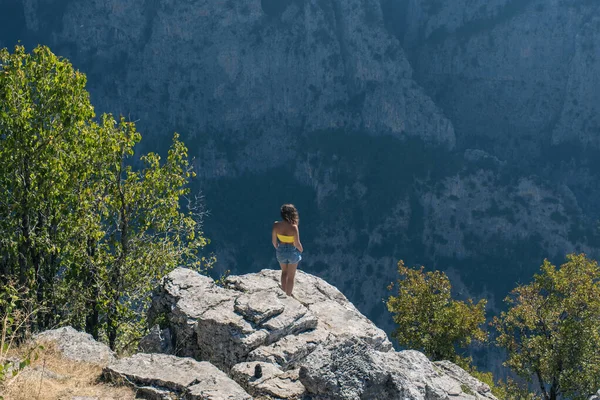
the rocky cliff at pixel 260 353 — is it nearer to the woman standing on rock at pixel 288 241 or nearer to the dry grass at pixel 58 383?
the dry grass at pixel 58 383

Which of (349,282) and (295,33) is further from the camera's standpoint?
(295,33)

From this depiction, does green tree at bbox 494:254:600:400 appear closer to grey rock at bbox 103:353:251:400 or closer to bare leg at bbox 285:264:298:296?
bare leg at bbox 285:264:298:296

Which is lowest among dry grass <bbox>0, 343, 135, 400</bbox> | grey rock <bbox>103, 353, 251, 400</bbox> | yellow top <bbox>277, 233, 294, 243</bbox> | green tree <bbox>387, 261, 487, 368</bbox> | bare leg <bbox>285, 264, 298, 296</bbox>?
dry grass <bbox>0, 343, 135, 400</bbox>

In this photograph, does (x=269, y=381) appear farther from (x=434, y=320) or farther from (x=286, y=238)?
(x=434, y=320)

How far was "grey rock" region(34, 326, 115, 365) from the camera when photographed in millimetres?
11078

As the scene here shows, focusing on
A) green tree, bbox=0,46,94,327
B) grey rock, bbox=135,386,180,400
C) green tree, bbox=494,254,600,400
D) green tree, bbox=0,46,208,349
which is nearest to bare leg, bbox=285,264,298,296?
green tree, bbox=0,46,208,349

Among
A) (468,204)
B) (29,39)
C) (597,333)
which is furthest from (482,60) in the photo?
(597,333)

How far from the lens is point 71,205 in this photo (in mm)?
16922

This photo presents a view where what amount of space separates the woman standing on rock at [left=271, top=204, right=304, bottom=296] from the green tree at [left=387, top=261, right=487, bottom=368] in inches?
750

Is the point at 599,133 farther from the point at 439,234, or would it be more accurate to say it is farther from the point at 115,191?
the point at 115,191

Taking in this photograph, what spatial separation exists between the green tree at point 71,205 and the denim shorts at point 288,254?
3.77 metres

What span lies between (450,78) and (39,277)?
155m

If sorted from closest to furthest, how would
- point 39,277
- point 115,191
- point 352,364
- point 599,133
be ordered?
point 352,364
point 39,277
point 115,191
point 599,133

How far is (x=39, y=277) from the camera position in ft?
53.1
